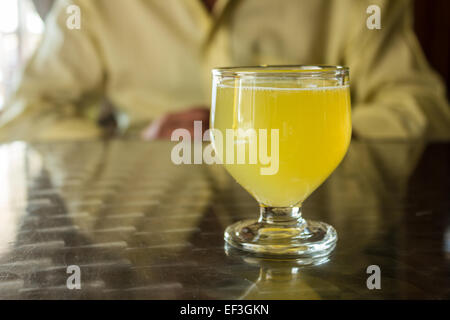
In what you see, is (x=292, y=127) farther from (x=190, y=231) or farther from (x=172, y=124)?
(x=172, y=124)

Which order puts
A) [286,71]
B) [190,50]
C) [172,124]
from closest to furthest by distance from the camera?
[286,71] → [172,124] → [190,50]

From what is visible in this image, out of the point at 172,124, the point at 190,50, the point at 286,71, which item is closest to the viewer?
the point at 286,71

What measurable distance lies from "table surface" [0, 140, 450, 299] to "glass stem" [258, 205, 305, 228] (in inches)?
1.4

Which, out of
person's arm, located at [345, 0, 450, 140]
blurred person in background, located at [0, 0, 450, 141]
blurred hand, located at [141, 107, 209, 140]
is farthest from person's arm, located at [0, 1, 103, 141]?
person's arm, located at [345, 0, 450, 140]

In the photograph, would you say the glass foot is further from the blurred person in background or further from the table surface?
the blurred person in background

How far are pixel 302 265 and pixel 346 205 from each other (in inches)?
6.6

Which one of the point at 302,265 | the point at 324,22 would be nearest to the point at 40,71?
the point at 324,22

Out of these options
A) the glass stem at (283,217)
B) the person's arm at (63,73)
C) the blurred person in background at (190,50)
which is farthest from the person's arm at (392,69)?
the glass stem at (283,217)

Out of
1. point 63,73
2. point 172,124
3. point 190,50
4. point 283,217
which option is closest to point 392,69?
point 190,50

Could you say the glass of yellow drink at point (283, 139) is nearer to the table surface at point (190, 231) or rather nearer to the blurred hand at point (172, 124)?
the table surface at point (190, 231)

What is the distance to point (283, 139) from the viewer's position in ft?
1.23

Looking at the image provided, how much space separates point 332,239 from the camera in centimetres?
38

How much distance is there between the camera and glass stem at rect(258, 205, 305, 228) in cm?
41

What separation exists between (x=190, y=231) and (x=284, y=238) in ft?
0.24
